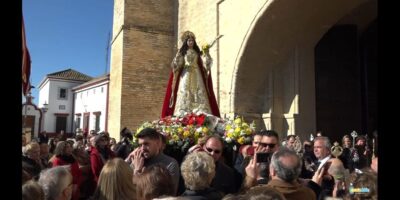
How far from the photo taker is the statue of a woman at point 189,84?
694cm

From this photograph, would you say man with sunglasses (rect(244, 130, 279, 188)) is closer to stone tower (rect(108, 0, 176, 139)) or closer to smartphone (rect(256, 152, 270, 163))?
smartphone (rect(256, 152, 270, 163))

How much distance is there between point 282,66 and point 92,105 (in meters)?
20.0

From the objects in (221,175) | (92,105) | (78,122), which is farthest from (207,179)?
(78,122)

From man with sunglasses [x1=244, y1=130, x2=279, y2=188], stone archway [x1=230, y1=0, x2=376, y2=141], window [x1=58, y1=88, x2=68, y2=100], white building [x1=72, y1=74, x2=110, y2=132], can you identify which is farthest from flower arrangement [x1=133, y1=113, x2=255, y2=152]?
window [x1=58, y1=88, x2=68, y2=100]

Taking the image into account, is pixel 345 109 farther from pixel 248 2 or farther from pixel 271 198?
pixel 271 198

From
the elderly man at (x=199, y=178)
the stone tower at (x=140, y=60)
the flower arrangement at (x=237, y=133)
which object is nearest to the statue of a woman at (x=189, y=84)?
the flower arrangement at (x=237, y=133)

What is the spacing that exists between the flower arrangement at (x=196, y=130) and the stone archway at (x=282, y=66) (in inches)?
272

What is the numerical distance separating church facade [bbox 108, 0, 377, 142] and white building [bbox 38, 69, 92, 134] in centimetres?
2358

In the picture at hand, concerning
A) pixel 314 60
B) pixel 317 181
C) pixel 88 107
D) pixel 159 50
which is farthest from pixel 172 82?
pixel 88 107

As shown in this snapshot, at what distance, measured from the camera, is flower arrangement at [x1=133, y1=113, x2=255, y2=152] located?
548 centimetres

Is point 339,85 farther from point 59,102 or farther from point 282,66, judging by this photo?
point 59,102

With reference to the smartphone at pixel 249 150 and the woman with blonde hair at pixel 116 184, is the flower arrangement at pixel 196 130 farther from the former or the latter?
the woman with blonde hair at pixel 116 184

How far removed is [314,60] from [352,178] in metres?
11.6

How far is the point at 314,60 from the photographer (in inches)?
521
